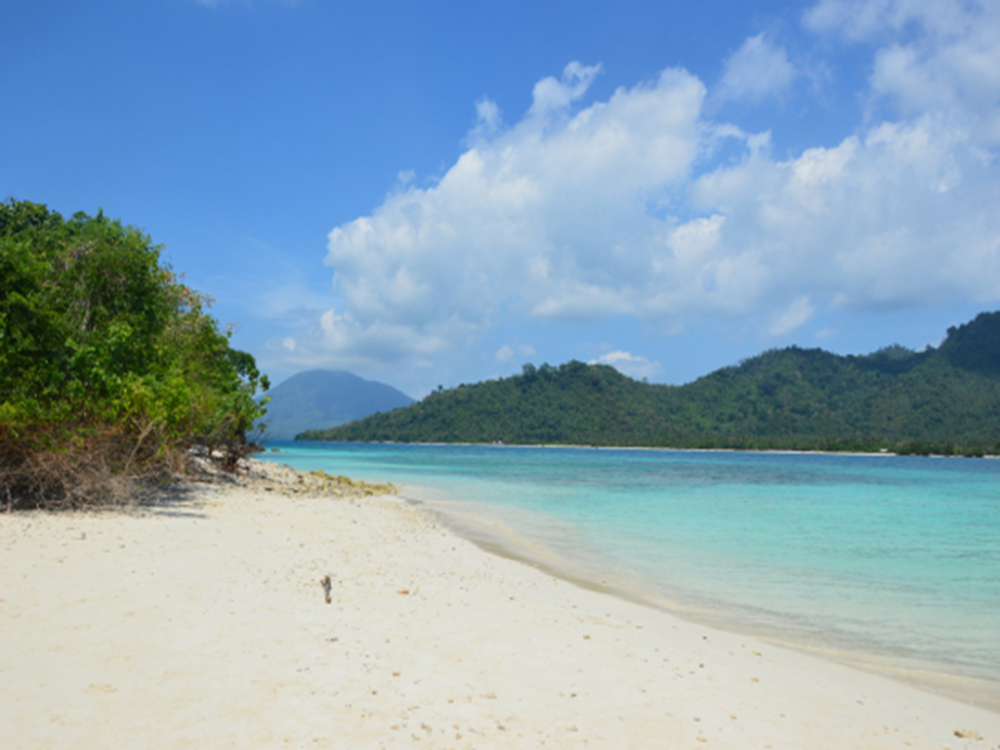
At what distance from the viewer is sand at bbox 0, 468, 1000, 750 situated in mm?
4008

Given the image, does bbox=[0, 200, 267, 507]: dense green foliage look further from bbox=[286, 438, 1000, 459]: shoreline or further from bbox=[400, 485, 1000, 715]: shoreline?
bbox=[286, 438, 1000, 459]: shoreline

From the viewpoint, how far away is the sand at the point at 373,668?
401cm

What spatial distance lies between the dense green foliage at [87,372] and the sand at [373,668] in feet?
8.55

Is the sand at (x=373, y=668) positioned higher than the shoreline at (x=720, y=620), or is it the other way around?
the sand at (x=373, y=668)

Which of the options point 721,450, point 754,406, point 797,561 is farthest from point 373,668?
point 754,406

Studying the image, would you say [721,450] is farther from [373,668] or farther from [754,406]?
[373,668]

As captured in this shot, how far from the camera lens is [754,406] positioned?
13425 cm

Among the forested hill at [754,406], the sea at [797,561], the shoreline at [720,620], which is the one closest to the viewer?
the shoreline at [720,620]

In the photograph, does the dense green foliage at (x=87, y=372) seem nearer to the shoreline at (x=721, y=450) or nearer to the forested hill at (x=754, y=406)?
the shoreline at (x=721, y=450)

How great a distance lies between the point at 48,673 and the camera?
4.45 meters

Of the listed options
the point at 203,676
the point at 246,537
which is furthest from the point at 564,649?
the point at 246,537

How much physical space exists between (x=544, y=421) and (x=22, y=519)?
128 m

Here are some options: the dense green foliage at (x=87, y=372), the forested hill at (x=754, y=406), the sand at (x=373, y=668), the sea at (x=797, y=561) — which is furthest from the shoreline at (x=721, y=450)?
the sand at (x=373, y=668)

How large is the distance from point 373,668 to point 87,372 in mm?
10832
